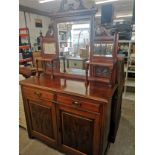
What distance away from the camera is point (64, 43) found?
1733 mm

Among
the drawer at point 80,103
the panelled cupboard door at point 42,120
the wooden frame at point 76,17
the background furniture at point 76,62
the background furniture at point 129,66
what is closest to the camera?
the drawer at point 80,103

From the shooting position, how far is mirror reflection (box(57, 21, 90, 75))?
1.58 metres

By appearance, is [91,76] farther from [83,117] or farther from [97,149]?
[97,149]

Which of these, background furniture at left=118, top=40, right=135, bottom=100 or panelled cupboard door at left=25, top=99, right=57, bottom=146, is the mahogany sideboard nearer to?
panelled cupboard door at left=25, top=99, right=57, bottom=146

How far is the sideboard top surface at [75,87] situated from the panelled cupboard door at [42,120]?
208 millimetres

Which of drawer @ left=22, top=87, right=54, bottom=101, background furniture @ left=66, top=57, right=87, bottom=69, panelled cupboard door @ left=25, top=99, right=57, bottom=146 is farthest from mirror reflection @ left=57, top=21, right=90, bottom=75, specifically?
panelled cupboard door @ left=25, top=99, right=57, bottom=146

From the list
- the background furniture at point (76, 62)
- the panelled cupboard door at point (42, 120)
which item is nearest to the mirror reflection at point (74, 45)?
the background furniture at point (76, 62)

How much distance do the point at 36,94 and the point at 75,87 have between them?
49 cm

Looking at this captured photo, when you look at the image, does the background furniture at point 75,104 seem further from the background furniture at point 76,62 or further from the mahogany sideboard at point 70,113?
the background furniture at point 76,62

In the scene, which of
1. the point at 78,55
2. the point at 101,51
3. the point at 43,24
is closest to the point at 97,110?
the point at 101,51

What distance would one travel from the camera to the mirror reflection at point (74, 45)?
1.58 m

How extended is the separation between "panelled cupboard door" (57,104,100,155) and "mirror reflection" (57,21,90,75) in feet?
1.82

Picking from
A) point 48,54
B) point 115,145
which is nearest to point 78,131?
point 115,145
